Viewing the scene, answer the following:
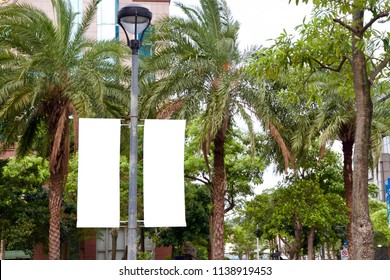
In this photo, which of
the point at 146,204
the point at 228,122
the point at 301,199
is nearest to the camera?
the point at 146,204

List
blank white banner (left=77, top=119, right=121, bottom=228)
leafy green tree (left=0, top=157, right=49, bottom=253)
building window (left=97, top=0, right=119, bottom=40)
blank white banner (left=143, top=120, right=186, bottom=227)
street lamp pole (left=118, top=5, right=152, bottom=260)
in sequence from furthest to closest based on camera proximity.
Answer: building window (left=97, top=0, right=119, bottom=40)
leafy green tree (left=0, top=157, right=49, bottom=253)
street lamp pole (left=118, top=5, right=152, bottom=260)
blank white banner (left=143, top=120, right=186, bottom=227)
blank white banner (left=77, top=119, right=121, bottom=228)

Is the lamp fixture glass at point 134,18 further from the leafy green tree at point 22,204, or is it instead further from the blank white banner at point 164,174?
the leafy green tree at point 22,204

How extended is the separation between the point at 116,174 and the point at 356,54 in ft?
17.3

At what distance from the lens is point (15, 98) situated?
22984mm

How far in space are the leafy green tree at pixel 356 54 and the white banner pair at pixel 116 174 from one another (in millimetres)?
3542

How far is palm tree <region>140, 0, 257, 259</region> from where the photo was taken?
79.1 feet

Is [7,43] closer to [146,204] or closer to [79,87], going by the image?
[79,87]

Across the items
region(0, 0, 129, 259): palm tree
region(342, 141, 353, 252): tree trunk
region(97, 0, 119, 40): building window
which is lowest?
region(342, 141, 353, 252): tree trunk

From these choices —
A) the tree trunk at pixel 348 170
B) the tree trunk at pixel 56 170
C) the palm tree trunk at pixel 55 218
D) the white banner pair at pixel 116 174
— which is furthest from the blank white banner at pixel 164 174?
the tree trunk at pixel 348 170

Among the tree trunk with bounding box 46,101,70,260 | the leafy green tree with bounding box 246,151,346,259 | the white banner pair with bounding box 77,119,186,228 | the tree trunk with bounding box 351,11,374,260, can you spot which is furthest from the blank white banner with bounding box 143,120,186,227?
the leafy green tree with bounding box 246,151,346,259

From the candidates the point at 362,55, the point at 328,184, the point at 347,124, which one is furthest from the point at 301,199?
the point at 362,55

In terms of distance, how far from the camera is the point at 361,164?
39.7ft

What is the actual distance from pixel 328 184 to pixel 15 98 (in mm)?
20603

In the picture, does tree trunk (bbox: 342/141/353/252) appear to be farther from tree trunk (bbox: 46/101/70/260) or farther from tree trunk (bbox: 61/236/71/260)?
tree trunk (bbox: 61/236/71/260)
